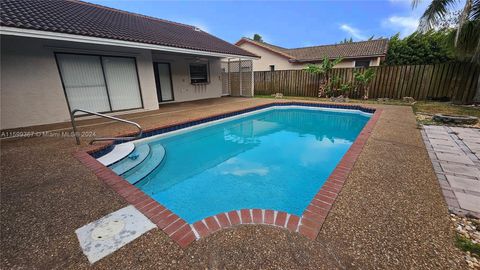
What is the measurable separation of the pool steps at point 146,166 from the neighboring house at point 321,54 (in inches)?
659

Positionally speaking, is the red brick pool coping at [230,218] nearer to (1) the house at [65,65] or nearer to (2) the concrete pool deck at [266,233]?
(2) the concrete pool deck at [266,233]

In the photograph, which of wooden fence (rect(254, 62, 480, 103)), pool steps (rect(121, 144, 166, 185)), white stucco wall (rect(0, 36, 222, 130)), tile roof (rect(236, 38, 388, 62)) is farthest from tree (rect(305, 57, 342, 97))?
pool steps (rect(121, 144, 166, 185))

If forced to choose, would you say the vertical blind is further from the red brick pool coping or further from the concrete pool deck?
the red brick pool coping

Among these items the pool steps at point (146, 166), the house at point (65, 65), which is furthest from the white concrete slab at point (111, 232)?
the house at point (65, 65)

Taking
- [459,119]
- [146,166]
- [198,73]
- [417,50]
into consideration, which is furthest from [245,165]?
[417,50]

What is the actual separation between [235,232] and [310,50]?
22.9m

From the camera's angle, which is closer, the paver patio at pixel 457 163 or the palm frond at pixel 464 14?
the paver patio at pixel 457 163

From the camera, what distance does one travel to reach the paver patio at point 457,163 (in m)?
2.50

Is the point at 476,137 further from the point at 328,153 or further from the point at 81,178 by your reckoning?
the point at 81,178

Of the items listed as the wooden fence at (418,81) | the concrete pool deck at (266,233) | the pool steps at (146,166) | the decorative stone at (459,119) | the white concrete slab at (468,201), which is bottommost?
the pool steps at (146,166)

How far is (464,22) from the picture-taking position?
7.99 meters

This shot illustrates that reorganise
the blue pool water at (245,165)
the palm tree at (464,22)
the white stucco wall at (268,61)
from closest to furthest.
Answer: the blue pool water at (245,165), the palm tree at (464,22), the white stucco wall at (268,61)

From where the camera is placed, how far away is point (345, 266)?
1.63m

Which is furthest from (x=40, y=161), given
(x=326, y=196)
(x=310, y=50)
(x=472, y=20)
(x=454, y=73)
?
(x=310, y=50)
